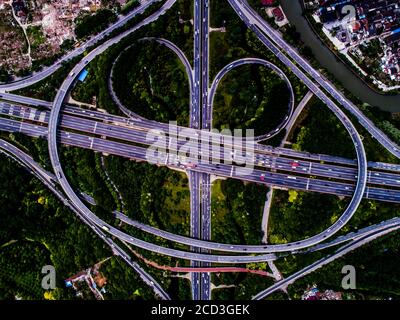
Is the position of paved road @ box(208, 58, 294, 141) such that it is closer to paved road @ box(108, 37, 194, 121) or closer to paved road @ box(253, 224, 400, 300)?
paved road @ box(108, 37, 194, 121)

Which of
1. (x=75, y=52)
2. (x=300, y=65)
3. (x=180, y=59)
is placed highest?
(x=75, y=52)

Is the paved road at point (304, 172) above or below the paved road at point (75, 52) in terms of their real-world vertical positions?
below

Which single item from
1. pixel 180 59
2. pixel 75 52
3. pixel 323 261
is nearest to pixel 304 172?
pixel 323 261

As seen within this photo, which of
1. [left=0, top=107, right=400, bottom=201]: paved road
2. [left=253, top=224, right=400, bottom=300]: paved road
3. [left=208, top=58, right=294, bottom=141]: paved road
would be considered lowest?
[left=253, top=224, right=400, bottom=300]: paved road

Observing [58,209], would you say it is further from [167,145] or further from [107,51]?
[107,51]

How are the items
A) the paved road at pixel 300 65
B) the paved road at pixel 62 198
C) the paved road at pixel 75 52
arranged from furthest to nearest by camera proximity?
the paved road at pixel 75 52, the paved road at pixel 62 198, the paved road at pixel 300 65

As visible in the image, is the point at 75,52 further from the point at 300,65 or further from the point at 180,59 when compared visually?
the point at 300,65

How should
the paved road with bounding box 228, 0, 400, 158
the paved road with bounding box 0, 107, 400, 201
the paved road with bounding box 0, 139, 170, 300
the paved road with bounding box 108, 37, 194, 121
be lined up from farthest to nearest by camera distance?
the paved road with bounding box 0, 139, 170, 300 < the paved road with bounding box 108, 37, 194, 121 < the paved road with bounding box 228, 0, 400, 158 < the paved road with bounding box 0, 107, 400, 201

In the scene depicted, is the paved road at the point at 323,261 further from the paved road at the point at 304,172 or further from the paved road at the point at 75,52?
the paved road at the point at 75,52

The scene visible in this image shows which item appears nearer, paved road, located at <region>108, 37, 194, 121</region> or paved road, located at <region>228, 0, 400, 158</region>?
paved road, located at <region>228, 0, 400, 158</region>

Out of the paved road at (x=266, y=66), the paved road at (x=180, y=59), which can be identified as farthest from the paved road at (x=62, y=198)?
the paved road at (x=266, y=66)

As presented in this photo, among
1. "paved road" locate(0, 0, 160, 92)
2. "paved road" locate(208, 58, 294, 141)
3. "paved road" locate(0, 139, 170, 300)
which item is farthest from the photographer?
"paved road" locate(0, 0, 160, 92)

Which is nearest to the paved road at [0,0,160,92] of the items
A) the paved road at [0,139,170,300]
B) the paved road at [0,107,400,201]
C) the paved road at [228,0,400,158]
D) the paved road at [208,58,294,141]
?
the paved road at [0,139,170,300]

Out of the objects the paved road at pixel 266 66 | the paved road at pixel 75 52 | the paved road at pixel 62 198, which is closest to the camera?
the paved road at pixel 266 66
